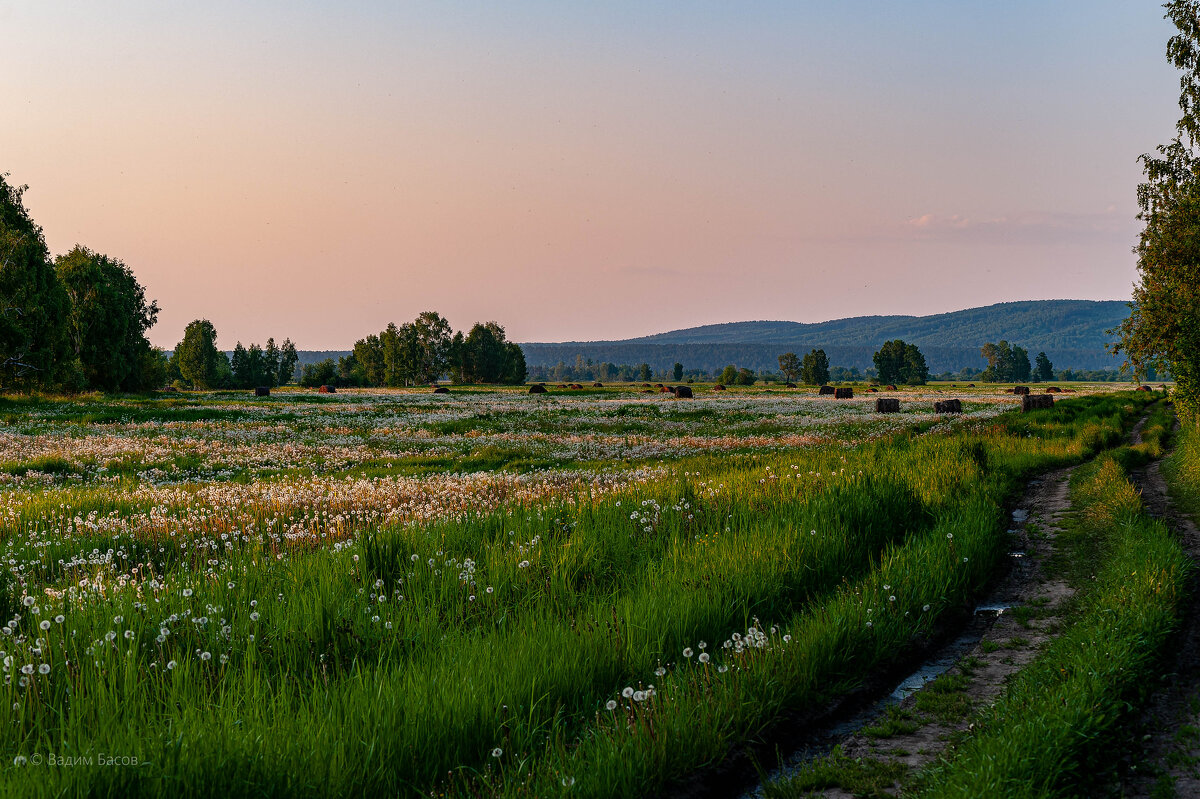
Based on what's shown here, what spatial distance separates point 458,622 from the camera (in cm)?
664

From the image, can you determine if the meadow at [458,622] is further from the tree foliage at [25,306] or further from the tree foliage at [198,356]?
the tree foliage at [198,356]

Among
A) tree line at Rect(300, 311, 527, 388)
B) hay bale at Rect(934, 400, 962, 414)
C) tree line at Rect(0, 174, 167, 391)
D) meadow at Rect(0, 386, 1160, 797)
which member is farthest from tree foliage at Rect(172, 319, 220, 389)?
meadow at Rect(0, 386, 1160, 797)

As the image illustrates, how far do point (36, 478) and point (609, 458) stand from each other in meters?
13.7

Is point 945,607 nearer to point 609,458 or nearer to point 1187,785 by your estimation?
point 1187,785

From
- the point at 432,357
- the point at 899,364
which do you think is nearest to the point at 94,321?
the point at 432,357

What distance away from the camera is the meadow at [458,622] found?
4277 millimetres

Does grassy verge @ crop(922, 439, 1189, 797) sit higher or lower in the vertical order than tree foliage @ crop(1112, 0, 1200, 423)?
lower

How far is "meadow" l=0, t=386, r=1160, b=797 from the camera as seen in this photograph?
14.0 ft

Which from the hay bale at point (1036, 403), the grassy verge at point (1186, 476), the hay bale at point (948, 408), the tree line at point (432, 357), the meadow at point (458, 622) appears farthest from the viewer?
the tree line at point (432, 357)

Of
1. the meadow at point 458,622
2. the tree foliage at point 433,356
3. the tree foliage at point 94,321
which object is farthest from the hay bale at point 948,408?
the tree foliage at point 433,356

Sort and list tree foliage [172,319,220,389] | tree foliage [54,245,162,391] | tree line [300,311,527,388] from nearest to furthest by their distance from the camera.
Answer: tree foliage [54,245,162,391]
tree foliage [172,319,220,389]
tree line [300,311,527,388]

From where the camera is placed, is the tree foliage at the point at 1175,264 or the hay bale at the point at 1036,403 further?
the hay bale at the point at 1036,403

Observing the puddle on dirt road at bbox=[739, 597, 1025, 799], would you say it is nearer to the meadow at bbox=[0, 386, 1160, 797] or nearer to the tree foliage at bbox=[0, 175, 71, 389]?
the meadow at bbox=[0, 386, 1160, 797]

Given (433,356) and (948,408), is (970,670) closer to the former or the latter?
(948,408)
